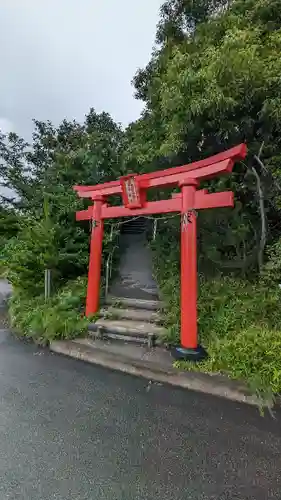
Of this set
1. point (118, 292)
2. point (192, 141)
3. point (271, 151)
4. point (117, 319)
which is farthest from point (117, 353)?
point (271, 151)

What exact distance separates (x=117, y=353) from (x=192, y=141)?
4.23 meters

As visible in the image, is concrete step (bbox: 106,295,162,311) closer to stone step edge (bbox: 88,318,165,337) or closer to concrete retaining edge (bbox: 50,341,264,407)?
stone step edge (bbox: 88,318,165,337)

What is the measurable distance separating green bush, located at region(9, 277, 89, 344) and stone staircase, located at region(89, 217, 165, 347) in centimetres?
40

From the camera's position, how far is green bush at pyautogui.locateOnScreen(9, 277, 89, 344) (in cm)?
533

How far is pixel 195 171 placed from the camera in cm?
432

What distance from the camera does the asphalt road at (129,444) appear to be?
2.07 metres

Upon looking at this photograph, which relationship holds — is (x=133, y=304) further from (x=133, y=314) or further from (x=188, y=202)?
(x=188, y=202)

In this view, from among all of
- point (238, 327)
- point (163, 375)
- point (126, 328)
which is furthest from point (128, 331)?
point (238, 327)

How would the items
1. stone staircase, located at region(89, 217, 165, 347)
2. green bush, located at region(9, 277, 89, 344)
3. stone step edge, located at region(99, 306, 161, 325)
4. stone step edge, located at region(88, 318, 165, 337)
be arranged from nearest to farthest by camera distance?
stone step edge, located at region(88, 318, 165, 337), stone staircase, located at region(89, 217, 165, 347), green bush, located at region(9, 277, 89, 344), stone step edge, located at region(99, 306, 161, 325)

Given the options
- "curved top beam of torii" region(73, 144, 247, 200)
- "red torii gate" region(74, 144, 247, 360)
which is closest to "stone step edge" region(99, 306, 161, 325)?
"red torii gate" region(74, 144, 247, 360)

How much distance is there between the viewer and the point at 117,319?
18.7 feet

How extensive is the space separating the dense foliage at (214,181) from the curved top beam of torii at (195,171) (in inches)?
37.9

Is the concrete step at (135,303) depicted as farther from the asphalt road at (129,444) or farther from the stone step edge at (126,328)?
the asphalt road at (129,444)

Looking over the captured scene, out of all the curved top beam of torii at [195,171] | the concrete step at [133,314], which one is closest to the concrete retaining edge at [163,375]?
the concrete step at [133,314]
